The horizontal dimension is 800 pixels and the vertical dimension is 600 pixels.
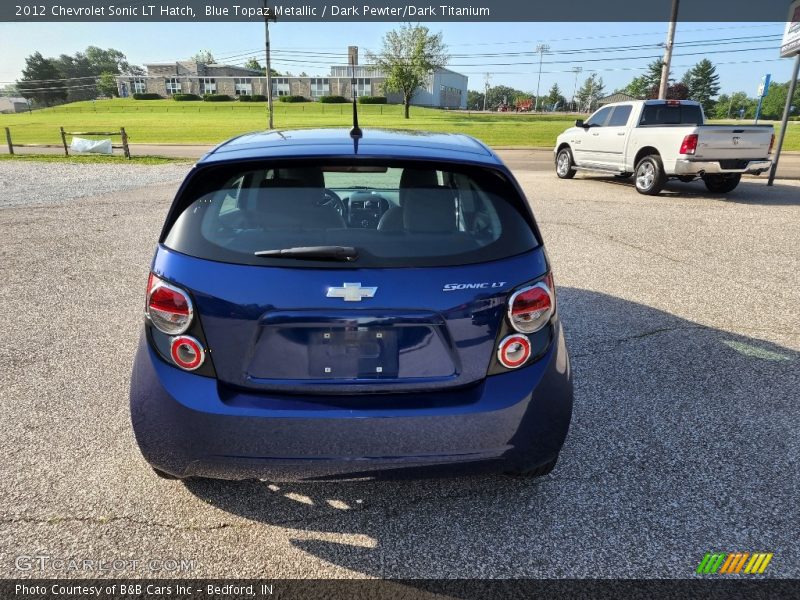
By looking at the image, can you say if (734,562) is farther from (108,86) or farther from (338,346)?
(108,86)

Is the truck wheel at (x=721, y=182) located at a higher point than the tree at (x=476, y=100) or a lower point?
lower

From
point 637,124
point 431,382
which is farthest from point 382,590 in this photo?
point 637,124

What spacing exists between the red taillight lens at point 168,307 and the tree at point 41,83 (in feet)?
503

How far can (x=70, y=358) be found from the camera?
408cm

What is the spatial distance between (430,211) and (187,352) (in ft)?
3.77

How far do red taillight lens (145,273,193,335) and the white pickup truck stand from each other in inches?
469

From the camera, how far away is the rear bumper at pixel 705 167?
11.4 meters

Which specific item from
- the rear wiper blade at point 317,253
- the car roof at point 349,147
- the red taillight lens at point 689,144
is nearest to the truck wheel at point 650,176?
the red taillight lens at point 689,144

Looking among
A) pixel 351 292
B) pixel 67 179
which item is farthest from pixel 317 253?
pixel 67 179

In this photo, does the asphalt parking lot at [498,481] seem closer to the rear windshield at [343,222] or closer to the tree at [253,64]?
the rear windshield at [343,222]

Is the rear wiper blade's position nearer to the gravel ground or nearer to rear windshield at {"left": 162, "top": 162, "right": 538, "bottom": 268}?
rear windshield at {"left": 162, "top": 162, "right": 538, "bottom": 268}

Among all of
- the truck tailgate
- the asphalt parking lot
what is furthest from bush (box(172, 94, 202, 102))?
the asphalt parking lot

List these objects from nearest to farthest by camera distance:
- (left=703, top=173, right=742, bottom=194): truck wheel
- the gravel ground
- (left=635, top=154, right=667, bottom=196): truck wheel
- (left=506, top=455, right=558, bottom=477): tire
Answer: (left=506, top=455, right=558, bottom=477): tire
(left=635, top=154, right=667, bottom=196): truck wheel
the gravel ground
(left=703, top=173, right=742, bottom=194): truck wheel

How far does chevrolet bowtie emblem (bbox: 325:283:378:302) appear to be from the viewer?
77.5 inches
